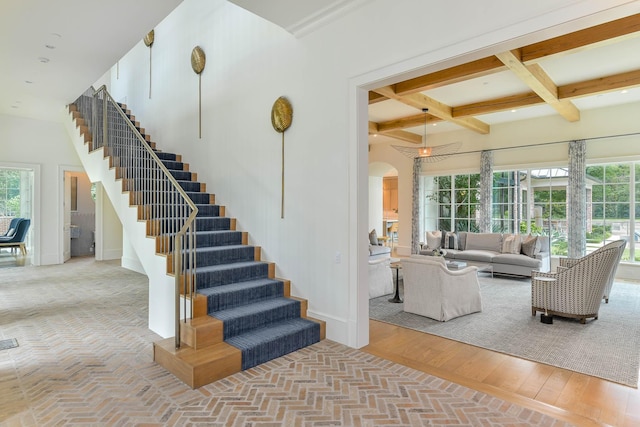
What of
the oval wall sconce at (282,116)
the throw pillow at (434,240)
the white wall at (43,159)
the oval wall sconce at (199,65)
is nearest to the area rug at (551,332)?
the oval wall sconce at (282,116)

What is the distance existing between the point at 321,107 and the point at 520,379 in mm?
3281

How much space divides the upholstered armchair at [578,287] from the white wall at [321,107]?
2607 mm

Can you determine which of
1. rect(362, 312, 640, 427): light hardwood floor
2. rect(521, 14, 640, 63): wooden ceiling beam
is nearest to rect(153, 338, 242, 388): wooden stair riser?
rect(362, 312, 640, 427): light hardwood floor

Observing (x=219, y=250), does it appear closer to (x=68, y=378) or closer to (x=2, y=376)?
(x=68, y=378)

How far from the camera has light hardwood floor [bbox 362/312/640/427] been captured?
2.52 metres

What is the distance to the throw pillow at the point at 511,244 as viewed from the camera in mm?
7723

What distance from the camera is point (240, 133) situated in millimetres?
5211

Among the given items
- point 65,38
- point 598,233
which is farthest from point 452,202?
point 65,38

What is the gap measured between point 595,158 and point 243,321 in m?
8.13

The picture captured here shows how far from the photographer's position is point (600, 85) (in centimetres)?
590

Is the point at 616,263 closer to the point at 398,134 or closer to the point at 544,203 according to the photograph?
the point at 544,203

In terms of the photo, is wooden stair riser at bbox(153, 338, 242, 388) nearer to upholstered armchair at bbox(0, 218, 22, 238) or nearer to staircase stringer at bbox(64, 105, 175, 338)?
staircase stringer at bbox(64, 105, 175, 338)

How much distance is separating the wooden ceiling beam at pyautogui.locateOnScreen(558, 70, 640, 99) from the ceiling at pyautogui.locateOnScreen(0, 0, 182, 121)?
6381mm

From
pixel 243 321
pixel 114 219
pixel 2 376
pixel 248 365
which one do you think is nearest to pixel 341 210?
pixel 243 321
